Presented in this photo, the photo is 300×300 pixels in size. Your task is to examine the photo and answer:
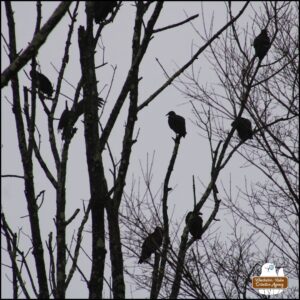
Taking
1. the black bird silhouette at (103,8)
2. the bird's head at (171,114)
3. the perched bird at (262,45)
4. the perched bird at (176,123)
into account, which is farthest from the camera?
the bird's head at (171,114)

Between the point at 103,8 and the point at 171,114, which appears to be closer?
the point at 103,8

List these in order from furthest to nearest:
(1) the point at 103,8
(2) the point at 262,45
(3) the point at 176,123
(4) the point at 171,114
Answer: (4) the point at 171,114, (3) the point at 176,123, (2) the point at 262,45, (1) the point at 103,8

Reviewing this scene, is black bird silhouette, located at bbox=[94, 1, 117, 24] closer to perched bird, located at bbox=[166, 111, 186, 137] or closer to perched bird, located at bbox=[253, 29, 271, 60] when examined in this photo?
perched bird, located at bbox=[253, 29, 271, 60]

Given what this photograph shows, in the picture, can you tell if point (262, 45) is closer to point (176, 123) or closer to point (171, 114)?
point (176, 123)

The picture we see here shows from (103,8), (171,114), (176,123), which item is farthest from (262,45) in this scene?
(171,114)

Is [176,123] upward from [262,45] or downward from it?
downward

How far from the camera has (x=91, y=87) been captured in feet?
6.85

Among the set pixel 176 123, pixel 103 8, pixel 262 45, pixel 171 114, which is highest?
pixel 171 114

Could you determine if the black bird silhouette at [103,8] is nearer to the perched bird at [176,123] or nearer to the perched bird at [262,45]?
the perched bird at [262,45]

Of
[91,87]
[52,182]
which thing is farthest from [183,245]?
[91,87]

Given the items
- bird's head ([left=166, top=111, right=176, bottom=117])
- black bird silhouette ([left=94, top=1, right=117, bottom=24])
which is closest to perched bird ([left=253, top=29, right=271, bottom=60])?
black bird silhouette ([left=94, top=1, right=117, bottom=24])

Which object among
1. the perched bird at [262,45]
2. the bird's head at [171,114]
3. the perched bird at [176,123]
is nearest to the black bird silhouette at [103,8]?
the perched bird at [262,45]

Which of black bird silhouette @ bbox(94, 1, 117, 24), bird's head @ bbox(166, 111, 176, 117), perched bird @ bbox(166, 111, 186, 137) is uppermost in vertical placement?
bird's head @ bbox(166, 111, 176, 117)

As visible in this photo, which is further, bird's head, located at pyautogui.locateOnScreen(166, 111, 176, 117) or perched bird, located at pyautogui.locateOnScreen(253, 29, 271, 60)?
bird's head, located at pyautogui.locateOnScreen(166, 111, 176, 117)
